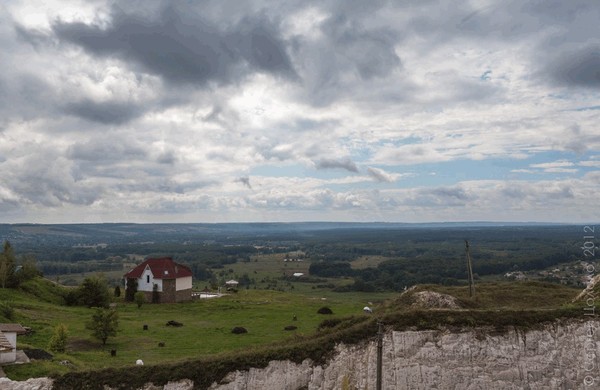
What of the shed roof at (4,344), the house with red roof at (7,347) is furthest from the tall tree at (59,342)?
the shed roof at (4,344)

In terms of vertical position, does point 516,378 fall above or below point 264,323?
above

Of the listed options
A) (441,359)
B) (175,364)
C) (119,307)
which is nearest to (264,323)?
(119,307)

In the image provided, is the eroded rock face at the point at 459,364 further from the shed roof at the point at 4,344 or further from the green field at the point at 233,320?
the shed roof at the point at 4,344

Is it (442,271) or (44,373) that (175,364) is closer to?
(44,373)

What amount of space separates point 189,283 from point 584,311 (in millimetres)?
57413

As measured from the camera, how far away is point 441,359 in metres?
23.8

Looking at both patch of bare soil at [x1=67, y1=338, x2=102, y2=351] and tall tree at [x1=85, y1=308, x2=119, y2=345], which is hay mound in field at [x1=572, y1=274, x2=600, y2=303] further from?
patch of bare soil at [x1=67, y1=338, x2=102, y2=351]

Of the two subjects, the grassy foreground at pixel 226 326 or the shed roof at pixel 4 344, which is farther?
the shed roof at pixel 4 344

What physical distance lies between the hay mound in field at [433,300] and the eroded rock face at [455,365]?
808 centimetres

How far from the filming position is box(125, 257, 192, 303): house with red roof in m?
69.3

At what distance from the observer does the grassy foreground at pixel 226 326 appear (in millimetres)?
24672

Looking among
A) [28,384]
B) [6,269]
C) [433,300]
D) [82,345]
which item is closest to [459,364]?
[433,300]

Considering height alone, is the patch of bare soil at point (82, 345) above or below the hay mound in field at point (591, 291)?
below

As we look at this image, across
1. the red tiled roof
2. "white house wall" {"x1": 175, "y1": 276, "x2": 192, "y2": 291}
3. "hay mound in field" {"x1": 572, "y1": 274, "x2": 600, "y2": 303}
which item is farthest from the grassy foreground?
the red tiled roof
